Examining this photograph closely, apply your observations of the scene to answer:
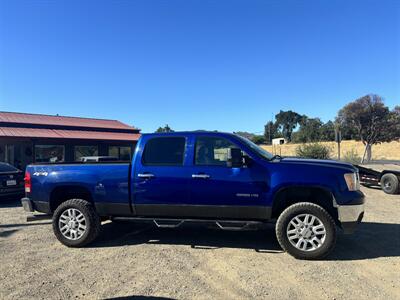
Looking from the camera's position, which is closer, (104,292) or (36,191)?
(104,292)

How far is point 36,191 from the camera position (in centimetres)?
684

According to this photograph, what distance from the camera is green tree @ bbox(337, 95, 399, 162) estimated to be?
37.2 m

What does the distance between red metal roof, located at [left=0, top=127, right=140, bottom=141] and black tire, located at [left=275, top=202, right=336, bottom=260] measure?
1877 centimetres

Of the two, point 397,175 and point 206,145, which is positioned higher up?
point 206,145

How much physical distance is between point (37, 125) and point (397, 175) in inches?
828

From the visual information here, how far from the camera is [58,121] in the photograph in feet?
89.8

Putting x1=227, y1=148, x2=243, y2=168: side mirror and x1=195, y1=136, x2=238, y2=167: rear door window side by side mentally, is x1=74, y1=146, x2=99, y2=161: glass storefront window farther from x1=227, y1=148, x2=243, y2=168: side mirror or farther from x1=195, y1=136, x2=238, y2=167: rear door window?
x1=227, y1=148, x2=243, y2=168: side mirror

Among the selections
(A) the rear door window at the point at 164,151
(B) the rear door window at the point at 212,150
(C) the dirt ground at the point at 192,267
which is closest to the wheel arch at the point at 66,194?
(C) the dirt ground at the point at 192,267

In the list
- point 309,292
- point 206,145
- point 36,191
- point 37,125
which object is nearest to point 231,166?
point 206,145

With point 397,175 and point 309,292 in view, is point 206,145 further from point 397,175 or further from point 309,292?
point 397,175

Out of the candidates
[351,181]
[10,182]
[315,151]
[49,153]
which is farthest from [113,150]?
[351,181]

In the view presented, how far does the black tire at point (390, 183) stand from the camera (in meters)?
13.0

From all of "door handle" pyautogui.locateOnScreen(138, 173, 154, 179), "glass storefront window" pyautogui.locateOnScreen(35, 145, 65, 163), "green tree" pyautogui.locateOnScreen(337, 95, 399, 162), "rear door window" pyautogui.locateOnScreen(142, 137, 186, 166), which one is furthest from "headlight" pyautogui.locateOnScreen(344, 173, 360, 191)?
"green tree" pyautogui.locateOnScreen(337, 95, 399, 162)

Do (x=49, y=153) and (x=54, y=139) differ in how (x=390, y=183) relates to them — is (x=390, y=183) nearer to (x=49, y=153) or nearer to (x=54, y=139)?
(x=54, y=139)
